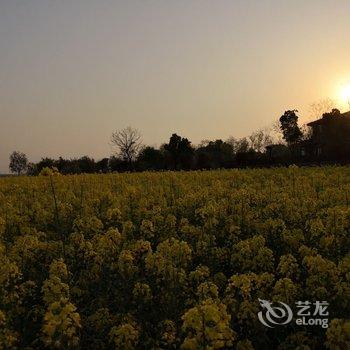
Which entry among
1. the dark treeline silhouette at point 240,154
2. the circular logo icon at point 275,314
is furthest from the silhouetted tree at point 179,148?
the circular logo icon at point 275,314

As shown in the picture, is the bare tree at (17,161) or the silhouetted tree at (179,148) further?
the bare tree at (17,161)

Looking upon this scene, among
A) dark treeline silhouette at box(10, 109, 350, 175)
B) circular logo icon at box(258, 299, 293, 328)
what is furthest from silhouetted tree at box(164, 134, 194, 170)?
circular logo icon at box(258, 299, 293, 328)

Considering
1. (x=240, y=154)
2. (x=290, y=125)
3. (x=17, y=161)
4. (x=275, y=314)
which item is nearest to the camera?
(x=275, y=314)

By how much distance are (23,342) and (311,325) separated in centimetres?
296

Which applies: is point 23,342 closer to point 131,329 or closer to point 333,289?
point 131,329

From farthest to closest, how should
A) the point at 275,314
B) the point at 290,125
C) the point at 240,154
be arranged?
the point at 290,125
the point at 240,154
the point at 275,314

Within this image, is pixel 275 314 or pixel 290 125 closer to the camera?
pixel 275 314

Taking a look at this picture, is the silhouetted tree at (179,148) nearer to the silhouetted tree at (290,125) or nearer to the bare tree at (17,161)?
the silhouetted tree at (290,125)

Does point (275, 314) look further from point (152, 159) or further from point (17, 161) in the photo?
point (17, 161)

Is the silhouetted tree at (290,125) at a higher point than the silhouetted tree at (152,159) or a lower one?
higher

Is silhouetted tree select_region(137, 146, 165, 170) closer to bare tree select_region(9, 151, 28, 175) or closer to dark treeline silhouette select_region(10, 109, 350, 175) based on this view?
dark treeline silhouette select_region(10, 109, 350, 175)

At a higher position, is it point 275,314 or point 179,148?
point 179,148

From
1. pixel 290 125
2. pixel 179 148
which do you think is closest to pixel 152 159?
pixel 179 148

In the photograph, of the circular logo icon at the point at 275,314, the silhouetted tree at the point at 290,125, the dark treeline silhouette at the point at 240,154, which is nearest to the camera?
the circular logo icon at the point at 275,314
